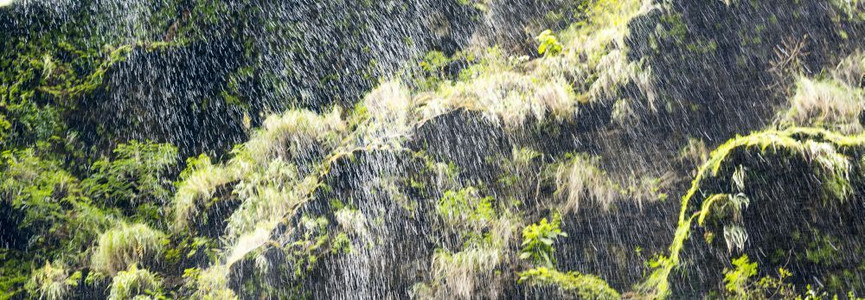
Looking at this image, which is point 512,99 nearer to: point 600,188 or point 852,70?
point 600,188

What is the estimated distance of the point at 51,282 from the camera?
259 inches

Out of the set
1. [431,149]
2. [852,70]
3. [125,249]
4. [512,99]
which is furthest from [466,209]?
[852,70]

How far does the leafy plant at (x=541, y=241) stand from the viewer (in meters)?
5.60

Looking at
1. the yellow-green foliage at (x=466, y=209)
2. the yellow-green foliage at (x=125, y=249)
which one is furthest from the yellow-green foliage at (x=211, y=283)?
the yellow-green foliage at (x=466, y=209)

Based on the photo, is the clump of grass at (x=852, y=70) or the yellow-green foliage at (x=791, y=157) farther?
the clump of grass at (x=852, y=70)

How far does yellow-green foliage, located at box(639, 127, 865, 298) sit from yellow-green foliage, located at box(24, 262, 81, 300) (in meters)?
5.05

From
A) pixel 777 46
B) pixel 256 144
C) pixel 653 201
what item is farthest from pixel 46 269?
pixel 777 46

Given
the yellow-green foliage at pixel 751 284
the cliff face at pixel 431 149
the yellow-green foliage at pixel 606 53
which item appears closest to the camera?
the yellow-green foliage at pixel 751 284

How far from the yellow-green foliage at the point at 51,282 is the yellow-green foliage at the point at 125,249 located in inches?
10.0

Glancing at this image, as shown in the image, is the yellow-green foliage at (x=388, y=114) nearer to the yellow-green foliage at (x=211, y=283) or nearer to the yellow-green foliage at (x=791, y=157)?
the yellow-green foliage at (x=211, y=283)

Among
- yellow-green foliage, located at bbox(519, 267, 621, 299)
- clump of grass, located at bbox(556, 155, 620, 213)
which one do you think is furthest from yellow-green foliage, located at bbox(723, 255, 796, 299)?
clump of grass, located at bbox(556, 155, 620, 213)

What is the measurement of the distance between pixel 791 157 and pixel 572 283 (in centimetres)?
175

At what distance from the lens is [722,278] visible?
4906 mm

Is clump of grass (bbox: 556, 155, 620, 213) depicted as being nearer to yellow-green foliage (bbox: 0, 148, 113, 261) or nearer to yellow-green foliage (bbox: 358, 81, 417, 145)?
yellow-green foliage (bbox: 358, 81, 417, 145)
